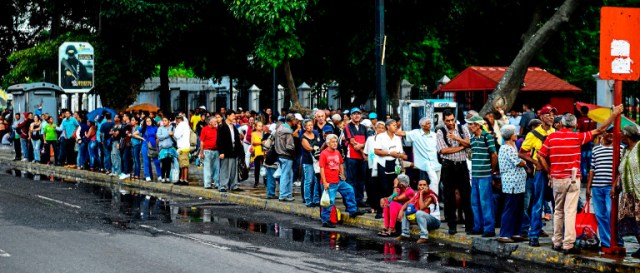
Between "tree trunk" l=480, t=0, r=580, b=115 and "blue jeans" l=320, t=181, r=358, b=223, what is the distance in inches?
358

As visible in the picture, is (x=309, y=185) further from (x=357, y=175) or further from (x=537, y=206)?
(x=537, y=206)

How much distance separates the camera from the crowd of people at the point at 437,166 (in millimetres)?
12953

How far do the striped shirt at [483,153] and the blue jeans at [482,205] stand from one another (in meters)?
0.10

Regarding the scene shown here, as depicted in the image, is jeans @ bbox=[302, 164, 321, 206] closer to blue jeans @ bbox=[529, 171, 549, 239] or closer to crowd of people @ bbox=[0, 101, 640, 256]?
crowd of people @ bbox=[0, 101, 640, 256]

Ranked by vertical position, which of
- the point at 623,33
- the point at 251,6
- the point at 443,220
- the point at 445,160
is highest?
the point at 251,6

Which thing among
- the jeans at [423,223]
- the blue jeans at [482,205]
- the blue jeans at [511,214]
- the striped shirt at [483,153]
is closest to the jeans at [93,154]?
the jeans at [423,223]

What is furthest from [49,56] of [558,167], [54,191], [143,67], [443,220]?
[558,167]

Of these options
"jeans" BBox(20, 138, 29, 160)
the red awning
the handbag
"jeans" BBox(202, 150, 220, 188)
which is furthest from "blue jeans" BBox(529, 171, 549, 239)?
"jeans" BBox(20, 138, 29, 160)

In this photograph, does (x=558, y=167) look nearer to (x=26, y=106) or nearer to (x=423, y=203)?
(x=423, y=203)

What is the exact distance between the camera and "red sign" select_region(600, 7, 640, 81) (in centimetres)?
1255

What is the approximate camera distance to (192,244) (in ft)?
45.6

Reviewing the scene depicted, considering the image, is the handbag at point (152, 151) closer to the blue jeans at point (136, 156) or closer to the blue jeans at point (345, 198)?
the blue jeans at point (136, 156)

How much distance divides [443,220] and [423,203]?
62.4 inches

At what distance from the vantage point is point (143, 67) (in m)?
38.5
